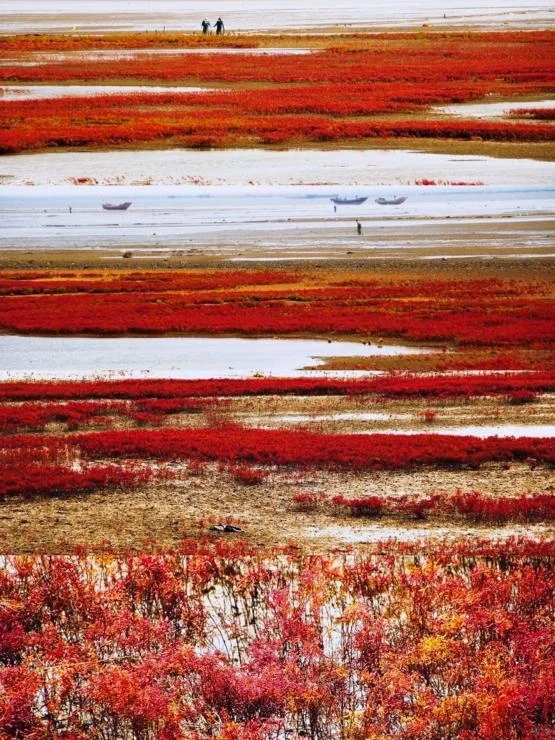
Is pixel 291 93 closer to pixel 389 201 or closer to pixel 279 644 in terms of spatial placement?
pixel 389 201

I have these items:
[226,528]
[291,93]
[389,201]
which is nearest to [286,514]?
[226,528]

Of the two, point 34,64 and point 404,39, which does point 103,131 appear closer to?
point 34,64

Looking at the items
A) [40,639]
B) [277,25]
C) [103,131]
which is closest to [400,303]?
[40,639]

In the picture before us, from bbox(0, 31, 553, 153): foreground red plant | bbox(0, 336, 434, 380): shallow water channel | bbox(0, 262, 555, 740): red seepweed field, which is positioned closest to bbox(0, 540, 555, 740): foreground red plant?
bbox(0, 262, 555, 740): red seepweed field

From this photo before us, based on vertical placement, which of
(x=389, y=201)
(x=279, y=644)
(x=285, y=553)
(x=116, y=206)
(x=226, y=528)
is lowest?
(x=279, y=644)

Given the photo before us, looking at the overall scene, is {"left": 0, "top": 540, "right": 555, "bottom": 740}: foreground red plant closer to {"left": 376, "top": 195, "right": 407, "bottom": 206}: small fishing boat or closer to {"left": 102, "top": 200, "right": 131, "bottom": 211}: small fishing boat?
{"left": 102, "top": 200, "right": 131, "bottom": 211}: small fishing boat
